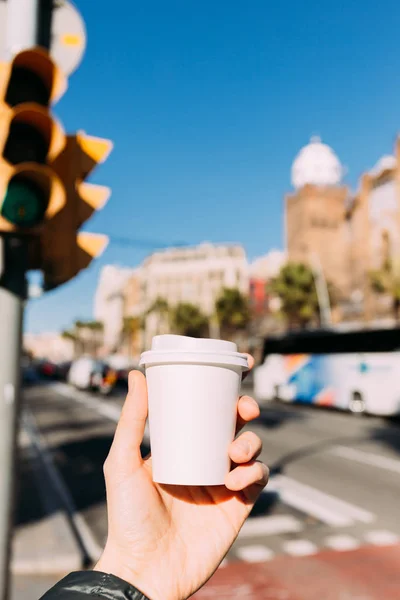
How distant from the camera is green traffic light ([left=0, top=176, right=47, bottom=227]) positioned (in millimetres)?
2904

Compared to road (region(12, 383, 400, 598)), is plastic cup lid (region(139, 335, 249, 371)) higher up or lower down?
higher up

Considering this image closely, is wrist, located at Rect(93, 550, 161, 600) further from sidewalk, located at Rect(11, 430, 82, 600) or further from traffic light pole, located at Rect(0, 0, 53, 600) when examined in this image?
sidewalk, located at Rect(11, 430, 82, 600)

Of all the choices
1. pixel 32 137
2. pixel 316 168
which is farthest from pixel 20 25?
pixel 316 168

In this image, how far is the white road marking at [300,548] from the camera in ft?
22.1

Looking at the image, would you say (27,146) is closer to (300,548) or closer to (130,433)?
(130,433)

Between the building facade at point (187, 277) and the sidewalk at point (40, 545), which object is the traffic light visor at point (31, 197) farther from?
the building facade at point (187, 277)

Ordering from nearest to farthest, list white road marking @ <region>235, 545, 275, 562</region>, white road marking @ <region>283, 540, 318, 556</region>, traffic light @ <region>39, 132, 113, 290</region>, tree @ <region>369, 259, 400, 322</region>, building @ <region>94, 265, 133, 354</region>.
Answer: traffic light @ <region>39, 132, 113, 290</region> → white road marking @ <region>235, 545, 275, 562</region> → white road marking @ <region>283, 540, 318, 556</region> → tree @ <region>369, 259, 400, 322</region> → building @ <region>94, 265, 133, 354</region>

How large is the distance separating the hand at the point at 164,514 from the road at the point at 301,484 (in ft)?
16.8

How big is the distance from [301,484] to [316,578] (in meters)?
4.20

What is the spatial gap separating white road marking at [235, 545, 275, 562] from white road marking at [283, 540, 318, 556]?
242 mm

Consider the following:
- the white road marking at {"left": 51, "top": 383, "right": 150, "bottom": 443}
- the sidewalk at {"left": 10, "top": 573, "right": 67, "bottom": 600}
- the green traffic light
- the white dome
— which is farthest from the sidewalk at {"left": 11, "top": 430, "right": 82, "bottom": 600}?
the white dome

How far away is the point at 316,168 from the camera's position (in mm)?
92562

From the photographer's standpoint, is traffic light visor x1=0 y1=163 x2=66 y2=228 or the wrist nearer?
the wrist

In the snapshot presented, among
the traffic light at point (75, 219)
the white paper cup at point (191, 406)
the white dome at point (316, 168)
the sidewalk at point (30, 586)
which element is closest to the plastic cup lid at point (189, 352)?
the white paper cup at point (191, 406)
